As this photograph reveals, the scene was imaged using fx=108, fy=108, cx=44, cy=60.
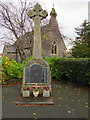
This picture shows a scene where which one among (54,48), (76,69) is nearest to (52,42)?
(54,48)

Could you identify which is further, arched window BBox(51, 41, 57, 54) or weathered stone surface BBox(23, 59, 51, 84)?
arched window BBox(51, 41, 57, 54)

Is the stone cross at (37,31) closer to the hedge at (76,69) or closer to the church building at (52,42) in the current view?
the hedge at (76,69)

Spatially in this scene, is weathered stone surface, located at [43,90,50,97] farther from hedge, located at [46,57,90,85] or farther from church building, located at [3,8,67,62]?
church building, located at [3,8,67,62]

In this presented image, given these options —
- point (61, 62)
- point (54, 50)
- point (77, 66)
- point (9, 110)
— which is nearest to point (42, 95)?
point (9, 110)

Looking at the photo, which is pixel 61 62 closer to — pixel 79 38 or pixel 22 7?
pixel 22 7

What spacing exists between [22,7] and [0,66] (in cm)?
1172

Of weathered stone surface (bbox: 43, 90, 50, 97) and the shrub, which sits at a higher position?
the shrub

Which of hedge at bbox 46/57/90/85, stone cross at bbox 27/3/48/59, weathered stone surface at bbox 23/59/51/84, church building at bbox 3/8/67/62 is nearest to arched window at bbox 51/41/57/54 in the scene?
church building at bbox 3/8/67/62

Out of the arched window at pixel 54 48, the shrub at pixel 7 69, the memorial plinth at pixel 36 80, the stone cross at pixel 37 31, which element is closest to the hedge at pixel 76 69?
the memorial plinth at pixel 36 80

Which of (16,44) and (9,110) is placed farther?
(16,44)

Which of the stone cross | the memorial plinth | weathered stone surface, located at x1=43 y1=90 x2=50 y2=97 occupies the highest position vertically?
the stone cross

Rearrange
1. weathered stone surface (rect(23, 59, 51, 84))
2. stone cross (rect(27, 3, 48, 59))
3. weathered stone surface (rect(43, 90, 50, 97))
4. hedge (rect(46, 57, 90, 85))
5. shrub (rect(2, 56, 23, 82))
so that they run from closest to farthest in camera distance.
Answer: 1. weathered stone surface (rect(43, 90, 50, 97))
2. weathered stone surface (rect(23, 59, 51, 84))
3. stone cross (rect(27, 3, 48, 59))
4. hedge (rect(46, 57, 90, 85))
5. shrub (rect(2, 56, 23, 82))

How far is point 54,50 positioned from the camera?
1006 inches

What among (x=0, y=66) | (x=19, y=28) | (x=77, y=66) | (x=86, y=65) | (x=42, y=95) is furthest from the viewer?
(x=19, y=28)
